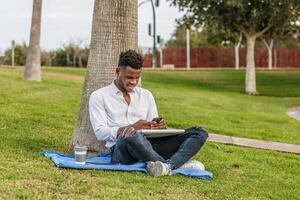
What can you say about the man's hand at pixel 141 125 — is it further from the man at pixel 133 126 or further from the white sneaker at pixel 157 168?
the white sneaker at pixel 157 168

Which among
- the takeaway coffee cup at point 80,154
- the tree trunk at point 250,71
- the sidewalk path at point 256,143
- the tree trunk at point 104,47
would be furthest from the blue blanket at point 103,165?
the tree trunk at point 250,71

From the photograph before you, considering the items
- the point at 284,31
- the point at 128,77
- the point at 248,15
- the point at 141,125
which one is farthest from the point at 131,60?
the point at 284,31

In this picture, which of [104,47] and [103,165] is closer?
[103,165]

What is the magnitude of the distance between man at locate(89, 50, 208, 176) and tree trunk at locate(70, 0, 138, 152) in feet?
2.55

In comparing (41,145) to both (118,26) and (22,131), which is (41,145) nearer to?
(22,131)

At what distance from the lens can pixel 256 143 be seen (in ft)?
32.8

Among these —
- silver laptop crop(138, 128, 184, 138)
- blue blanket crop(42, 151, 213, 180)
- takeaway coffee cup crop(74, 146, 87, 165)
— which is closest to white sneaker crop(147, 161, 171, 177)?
blue blanket crop(42, 151, 213, 180)

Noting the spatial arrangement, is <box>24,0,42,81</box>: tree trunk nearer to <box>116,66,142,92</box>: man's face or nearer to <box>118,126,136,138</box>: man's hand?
<box>116,66,142,92</box>: man's face

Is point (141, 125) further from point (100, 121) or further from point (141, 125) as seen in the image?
point (100, 121)

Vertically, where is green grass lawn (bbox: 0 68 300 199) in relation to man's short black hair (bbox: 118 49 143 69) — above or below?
below

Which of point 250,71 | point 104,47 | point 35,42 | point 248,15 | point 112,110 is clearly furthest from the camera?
point 250,71

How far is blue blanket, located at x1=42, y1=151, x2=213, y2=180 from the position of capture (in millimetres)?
6032

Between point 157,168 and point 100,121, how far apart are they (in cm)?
85

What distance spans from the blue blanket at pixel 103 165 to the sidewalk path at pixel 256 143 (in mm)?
3460
